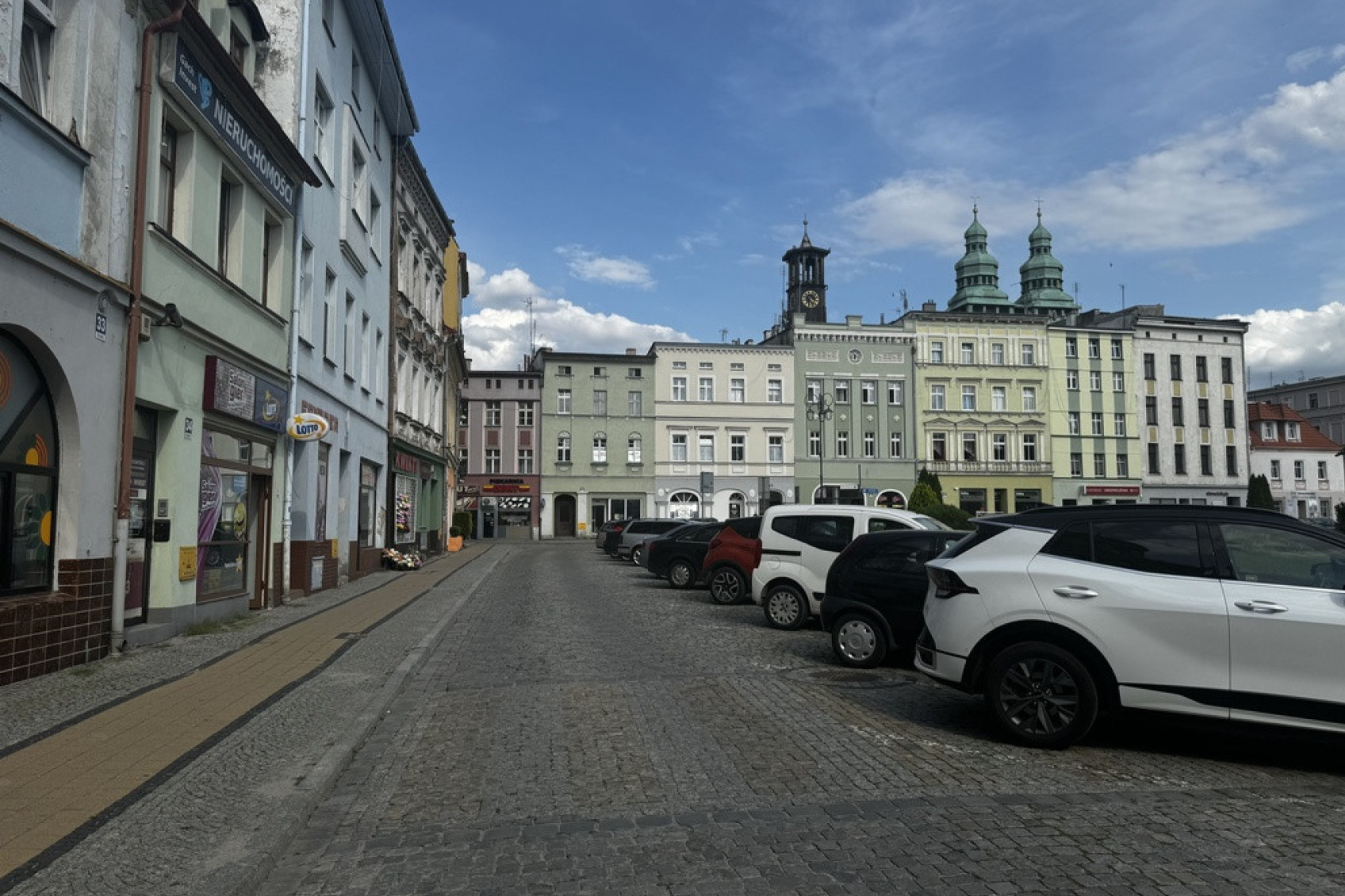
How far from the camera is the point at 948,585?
7023 mm

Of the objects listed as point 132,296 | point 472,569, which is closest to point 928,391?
point 472,569

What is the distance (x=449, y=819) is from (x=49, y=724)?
3.68m

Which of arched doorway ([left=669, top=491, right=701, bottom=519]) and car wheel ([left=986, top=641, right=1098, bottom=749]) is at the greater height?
arched doorway ([left=669, top=491, right=701, bottom=519])

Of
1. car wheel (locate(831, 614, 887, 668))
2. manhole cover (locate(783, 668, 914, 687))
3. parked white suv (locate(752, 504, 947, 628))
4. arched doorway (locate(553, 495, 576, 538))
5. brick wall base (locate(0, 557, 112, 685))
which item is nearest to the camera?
brick wall base (locate(0, 557, 112, 685))

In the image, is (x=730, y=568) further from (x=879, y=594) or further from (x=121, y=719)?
(x=121, y=719)

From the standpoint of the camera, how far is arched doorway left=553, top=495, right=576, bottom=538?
6312cm

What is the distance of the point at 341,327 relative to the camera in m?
21.0

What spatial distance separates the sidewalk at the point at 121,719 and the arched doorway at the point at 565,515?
163 feet

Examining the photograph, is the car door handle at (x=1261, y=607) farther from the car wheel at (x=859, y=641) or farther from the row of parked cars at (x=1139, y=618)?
the car wheel at (x=859, y=641)

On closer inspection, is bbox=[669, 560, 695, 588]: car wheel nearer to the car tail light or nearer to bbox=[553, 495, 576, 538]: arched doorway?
the car tail light

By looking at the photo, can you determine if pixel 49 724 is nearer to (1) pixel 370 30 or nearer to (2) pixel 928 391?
(1) pixel 370 30

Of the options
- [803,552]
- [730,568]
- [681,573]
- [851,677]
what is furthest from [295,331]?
[851,677]

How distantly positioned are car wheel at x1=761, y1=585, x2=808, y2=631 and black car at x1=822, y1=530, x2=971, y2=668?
11.0 feet

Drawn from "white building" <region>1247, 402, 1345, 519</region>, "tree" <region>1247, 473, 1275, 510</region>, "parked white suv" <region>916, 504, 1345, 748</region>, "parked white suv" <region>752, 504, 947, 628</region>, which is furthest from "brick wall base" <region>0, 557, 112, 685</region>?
"white building" <region>1247, 402, 1345, 519</region>
